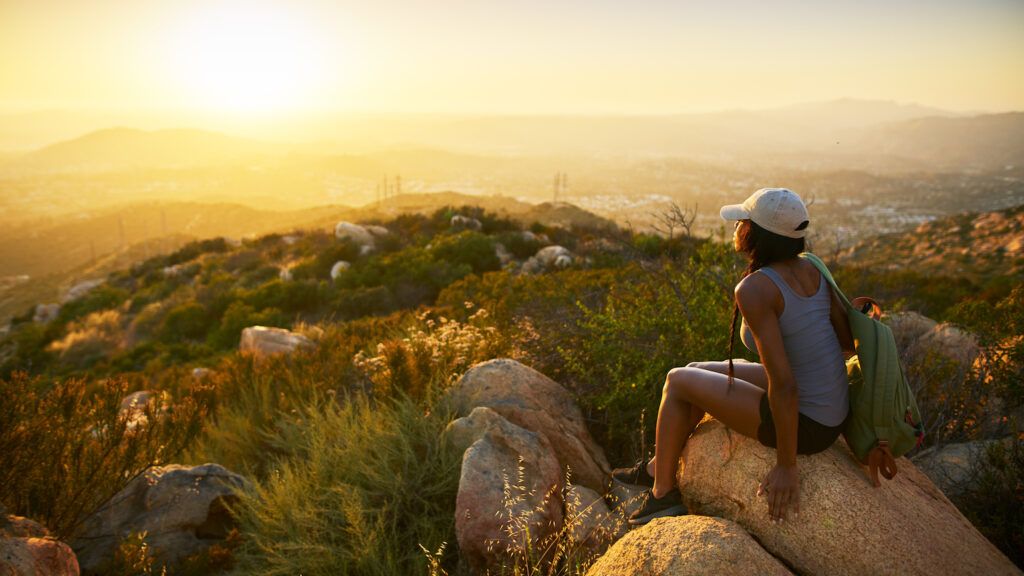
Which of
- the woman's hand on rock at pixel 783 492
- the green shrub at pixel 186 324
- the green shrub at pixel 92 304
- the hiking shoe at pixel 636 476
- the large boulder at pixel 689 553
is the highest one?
the woman's hand on rock at pixel 783 492

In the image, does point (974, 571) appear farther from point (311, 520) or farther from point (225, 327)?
point (225, 327)

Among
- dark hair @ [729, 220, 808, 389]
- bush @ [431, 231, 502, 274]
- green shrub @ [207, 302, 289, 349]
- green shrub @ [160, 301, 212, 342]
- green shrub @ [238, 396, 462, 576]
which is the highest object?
dark hair @ [729, 220, 808, 389]

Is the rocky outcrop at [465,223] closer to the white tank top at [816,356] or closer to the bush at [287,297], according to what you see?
the bush at [287,297]

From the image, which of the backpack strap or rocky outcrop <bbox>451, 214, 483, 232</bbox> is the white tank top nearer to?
the backpack strap

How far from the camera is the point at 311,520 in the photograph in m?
3.57

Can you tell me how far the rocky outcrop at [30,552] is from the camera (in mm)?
2586

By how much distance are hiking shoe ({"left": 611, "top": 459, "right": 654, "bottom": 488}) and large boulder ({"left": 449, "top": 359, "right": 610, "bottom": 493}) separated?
1.07ft

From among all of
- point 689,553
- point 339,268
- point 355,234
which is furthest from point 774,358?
point 355,234

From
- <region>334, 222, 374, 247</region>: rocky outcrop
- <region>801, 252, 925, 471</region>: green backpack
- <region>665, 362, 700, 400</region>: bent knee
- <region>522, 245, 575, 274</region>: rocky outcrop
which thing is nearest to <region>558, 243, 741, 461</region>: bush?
<region>665, 362, 700, 400</region>: bent knee

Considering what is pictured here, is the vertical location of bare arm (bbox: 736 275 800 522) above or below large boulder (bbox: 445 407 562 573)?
above

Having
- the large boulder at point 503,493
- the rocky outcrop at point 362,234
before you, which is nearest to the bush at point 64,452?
the large boulder at point 503,493

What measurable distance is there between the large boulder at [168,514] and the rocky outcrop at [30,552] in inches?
32.6

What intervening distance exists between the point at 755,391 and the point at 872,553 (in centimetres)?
89

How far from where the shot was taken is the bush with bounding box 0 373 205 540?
12.1ft
